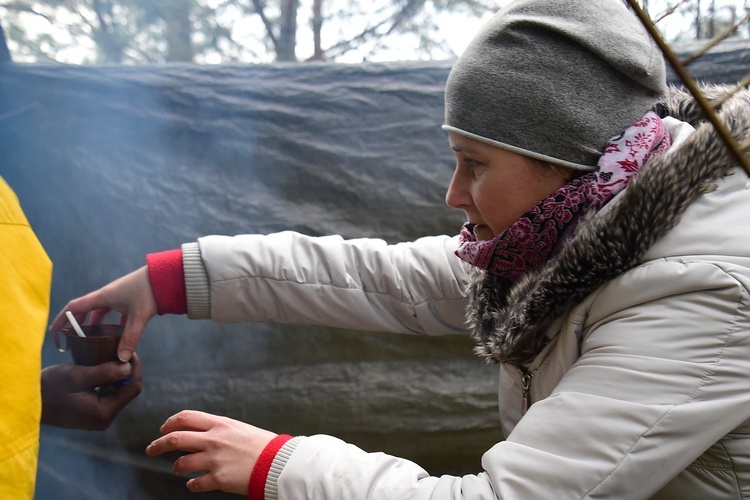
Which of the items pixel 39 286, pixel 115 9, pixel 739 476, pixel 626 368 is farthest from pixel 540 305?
pixel 115 9

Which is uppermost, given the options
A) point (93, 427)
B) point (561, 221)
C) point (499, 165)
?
point (499, 165)

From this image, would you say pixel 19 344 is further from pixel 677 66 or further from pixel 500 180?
pixel 677 66

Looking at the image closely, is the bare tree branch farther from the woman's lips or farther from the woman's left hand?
the woman's left hand

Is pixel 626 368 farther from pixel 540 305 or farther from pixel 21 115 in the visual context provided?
pixel 21 115

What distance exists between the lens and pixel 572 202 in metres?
1.51

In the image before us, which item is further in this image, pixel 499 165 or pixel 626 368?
pixel 499 165

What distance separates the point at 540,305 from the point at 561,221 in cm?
20

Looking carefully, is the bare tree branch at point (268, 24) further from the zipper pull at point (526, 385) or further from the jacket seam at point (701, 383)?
the jacket seam at point (701, 383)

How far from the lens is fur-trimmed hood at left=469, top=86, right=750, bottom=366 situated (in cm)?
138

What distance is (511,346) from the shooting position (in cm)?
155

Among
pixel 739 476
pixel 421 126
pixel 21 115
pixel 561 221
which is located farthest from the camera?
pixel 421 126

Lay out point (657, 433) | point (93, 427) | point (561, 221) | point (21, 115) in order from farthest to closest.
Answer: point (21, 115), point (93, 427), point (561, 221), point (657, 433)

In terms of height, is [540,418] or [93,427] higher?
[540,418]

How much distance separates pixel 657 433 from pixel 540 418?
0.21 metres
